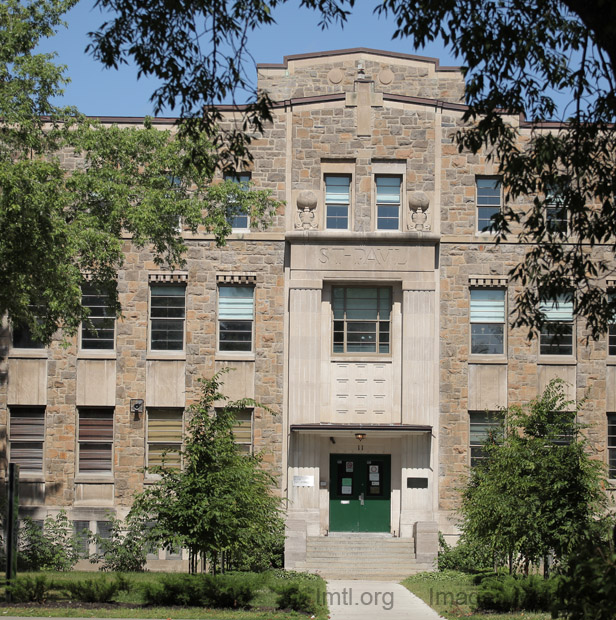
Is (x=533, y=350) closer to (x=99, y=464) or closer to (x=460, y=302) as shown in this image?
(x=460, y=302)

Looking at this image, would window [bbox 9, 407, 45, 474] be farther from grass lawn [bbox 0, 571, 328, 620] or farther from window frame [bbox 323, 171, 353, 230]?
grass lawn [bbox 0, 571, 328, 620]

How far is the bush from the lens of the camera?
19.3 meters

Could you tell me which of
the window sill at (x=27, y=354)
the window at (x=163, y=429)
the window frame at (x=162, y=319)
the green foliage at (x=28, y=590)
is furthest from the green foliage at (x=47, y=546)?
the green foliage at (x=28, y=590)

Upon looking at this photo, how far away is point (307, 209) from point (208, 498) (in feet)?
39.0

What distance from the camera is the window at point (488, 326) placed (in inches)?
1229

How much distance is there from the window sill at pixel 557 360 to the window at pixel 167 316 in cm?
1059

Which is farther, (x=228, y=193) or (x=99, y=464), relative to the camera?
(x=99, y=464)

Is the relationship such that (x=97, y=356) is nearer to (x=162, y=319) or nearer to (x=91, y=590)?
(x=162, y=319)

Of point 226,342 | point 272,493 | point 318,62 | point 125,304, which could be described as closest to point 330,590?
point 272,493

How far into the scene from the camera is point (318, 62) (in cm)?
3478

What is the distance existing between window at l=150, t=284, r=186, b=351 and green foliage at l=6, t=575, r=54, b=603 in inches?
481

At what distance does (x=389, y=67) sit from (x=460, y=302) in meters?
8.89

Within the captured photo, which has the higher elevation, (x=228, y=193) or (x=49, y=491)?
(x=228, y=193)

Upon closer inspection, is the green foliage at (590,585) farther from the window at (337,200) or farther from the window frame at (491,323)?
the window at (337,200)
